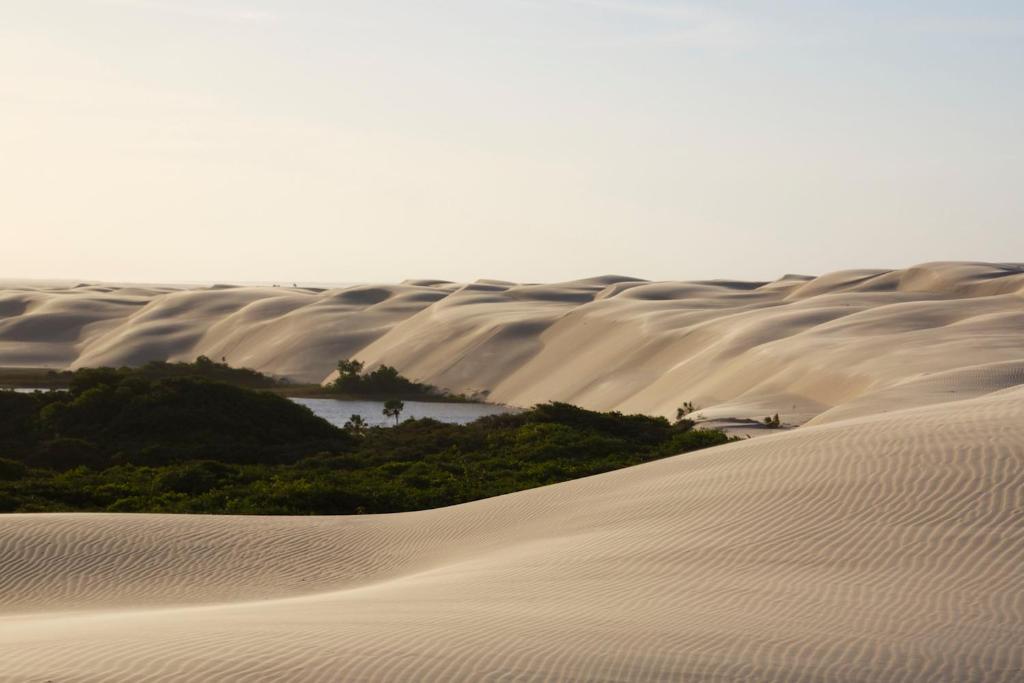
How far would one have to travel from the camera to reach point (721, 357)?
45656 mm

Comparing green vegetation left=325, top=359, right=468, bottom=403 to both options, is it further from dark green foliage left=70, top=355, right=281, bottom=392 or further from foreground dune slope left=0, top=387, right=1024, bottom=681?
foreground dune slope left=0, top=387, right=1024, bottom=681

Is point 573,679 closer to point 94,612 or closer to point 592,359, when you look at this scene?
point 94,612

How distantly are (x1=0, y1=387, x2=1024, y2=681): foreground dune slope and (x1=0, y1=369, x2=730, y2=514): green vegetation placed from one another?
10.3 feet

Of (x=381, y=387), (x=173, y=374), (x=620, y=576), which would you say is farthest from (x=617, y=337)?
(x=620, y=576)

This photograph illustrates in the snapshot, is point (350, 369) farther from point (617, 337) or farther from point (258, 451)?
point (258, 451)

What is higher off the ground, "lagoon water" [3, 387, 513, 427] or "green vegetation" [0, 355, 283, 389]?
"green vegetation" [0, 355, 283, 389]

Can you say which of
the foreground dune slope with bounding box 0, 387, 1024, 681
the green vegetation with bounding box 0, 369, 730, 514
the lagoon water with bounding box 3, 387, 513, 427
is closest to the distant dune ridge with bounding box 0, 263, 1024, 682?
the foreground dune slope with bounding box 0, 387, 1024, 681

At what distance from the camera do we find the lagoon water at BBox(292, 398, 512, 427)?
4291 centimetres

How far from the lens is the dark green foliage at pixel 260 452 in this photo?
66.6 ft

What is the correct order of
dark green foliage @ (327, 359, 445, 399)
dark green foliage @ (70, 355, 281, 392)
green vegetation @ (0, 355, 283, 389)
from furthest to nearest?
dark green foliage @ (327, 359, 445, 399)
green vegetation @ (0, 355, 283, 389)
dark green foliage @ (70, 355, 281, 392)

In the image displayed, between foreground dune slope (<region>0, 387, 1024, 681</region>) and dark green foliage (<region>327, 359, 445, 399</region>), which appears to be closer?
foreground dune slope (<region>0, 387, 1024, 681</region>)

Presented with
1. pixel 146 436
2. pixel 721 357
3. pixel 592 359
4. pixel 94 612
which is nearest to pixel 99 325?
pixel 592 359

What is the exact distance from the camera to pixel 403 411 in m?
46.3

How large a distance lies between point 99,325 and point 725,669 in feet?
254
